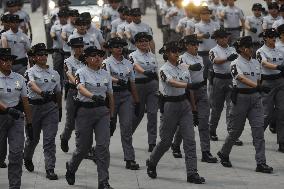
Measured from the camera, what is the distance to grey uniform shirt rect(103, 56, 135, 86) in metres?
14.9

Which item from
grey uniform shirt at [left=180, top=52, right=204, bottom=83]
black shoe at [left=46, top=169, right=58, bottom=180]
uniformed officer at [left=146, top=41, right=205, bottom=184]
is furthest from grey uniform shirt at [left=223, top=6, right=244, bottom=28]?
black shoe at [left=46, top=169, right=58, bottom=180]

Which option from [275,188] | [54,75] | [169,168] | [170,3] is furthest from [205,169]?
[170,3]

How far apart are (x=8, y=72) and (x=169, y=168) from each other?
3.21m

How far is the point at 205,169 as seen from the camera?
48.2ft

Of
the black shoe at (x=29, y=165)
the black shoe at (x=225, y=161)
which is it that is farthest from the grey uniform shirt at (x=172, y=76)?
the black shoe at (x=29, y=165)

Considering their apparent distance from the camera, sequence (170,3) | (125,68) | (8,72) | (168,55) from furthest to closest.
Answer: (170,3) → (125,68) → (168,55) → (8,72)

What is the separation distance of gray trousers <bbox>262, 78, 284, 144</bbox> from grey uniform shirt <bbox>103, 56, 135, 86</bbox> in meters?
2.59

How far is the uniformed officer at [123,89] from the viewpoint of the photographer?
14750mm

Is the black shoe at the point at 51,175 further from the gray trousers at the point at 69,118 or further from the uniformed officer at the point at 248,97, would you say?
the uniformed officer at the point at 248,97

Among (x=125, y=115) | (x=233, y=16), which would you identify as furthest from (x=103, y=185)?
(x=233, y=16)

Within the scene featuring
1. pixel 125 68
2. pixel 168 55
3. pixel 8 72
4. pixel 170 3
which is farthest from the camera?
pixel 170 3

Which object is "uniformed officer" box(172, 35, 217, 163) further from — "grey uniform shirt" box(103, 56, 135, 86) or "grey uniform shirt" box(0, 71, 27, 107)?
"grey uniform shirt" box(0, 71, 27, 107)

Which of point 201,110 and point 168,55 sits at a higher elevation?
point 168,55

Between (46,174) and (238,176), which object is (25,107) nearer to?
(46,174)
